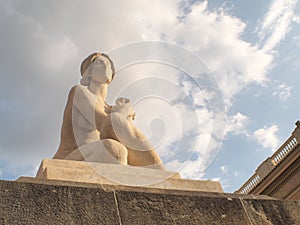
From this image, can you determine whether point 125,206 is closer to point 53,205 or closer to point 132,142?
point 53,205

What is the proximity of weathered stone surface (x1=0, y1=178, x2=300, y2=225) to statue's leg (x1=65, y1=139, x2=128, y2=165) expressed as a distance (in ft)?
3.79

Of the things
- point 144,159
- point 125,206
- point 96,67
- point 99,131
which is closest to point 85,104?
point 99,131

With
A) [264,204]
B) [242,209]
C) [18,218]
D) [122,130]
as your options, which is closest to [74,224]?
[18,218]

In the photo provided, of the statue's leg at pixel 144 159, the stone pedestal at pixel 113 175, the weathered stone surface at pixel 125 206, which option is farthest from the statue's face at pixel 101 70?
the weathered stone surface at pixel 125 206

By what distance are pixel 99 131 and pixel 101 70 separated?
1246 millimetres

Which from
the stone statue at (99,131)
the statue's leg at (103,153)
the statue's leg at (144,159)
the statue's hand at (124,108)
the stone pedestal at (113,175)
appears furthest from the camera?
the statue's hand at (124,108)

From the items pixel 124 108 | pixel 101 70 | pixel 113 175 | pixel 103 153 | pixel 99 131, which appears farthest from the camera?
pixel 101 70

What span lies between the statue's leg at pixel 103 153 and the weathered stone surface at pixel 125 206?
3.79ft

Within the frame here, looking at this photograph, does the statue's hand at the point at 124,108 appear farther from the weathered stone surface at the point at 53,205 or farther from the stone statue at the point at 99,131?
the weathered stone surface at the point at 53,205

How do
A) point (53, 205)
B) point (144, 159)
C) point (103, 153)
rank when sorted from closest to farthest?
point (53, 205) < point (103, 153) < point (144, 159)

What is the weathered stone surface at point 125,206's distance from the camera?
2090 mm

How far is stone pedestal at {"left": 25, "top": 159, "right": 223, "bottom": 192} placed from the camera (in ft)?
10.3

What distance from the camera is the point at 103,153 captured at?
364 centimetres

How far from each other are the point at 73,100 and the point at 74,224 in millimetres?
2838
